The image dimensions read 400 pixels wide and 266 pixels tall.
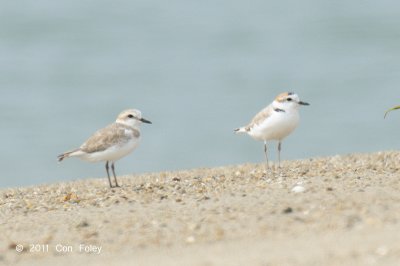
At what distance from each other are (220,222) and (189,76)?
21472 millimetres

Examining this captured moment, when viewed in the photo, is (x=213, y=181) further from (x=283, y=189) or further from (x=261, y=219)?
(x=261, y=219)

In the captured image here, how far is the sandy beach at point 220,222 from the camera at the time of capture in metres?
6.49

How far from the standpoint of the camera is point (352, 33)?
1296 inches

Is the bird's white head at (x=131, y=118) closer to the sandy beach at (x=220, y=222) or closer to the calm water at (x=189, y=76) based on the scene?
the sandy beach at (x=220, y=222)

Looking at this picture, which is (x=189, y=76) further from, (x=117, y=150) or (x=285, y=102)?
(x=117, y=150)

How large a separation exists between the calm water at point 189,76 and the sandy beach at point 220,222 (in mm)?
12042

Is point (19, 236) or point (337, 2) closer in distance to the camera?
point (19, 236)

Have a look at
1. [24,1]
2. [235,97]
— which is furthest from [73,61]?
[24,1]

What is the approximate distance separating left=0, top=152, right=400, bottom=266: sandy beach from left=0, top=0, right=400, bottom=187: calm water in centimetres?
1204

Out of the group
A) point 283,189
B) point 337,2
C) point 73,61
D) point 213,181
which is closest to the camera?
point 283,189

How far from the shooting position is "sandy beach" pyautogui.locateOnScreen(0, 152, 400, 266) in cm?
649

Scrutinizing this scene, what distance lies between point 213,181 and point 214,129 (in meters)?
14.4

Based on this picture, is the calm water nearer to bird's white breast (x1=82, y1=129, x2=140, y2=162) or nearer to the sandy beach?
bird's white breast (x1=82, y1=129, x2=140, y2=162)

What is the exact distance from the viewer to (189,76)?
28.9 m
